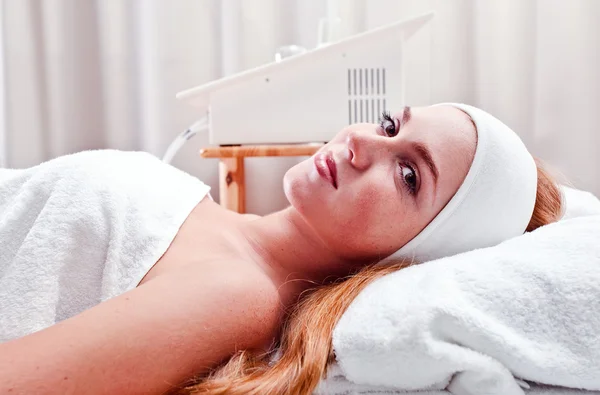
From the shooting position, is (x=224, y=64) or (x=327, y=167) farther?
(x=224, y=64)

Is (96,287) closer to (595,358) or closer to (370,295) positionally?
(370,295)

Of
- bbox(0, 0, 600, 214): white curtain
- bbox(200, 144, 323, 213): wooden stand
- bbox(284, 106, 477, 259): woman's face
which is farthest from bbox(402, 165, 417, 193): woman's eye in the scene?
bbox(0, 0, 600, 214): white curtain

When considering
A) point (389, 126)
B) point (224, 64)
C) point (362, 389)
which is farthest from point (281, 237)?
point (224, 64)

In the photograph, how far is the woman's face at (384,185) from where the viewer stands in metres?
0.92

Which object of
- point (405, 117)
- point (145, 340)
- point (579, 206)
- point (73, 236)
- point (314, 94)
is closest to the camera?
point (145, 340)

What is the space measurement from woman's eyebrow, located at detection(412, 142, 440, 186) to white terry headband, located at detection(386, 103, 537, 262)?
5 cm

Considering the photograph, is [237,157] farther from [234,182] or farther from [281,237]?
[281,237]

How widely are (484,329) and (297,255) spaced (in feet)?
1.38

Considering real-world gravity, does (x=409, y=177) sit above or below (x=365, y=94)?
below

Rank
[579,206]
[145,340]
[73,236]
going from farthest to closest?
[579,206]
[73,236]
[145,340]

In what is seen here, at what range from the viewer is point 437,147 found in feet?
3.05

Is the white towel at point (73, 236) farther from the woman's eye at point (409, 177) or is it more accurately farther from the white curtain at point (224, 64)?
the white curtain at point (224, 64)

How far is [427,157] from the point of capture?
93 cm

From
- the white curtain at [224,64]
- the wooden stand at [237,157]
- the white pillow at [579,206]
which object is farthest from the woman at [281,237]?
the white curtain at [224,64]
